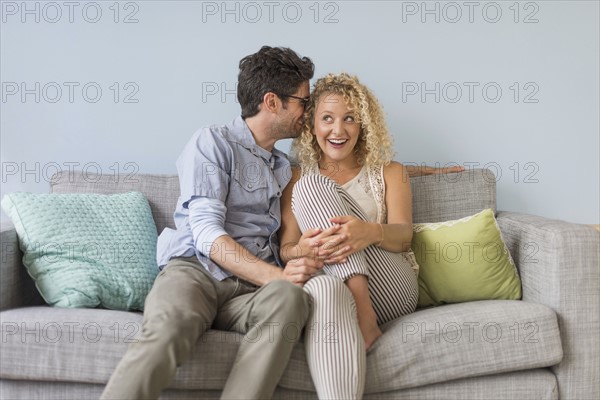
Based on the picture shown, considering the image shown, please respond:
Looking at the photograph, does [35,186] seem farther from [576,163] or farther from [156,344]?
[576,163]

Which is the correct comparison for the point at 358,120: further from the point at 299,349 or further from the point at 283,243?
the point at 299,349

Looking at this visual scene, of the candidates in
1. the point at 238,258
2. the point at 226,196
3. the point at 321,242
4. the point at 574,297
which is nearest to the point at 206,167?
the point at 226,196

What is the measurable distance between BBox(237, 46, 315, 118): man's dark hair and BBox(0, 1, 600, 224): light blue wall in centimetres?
39

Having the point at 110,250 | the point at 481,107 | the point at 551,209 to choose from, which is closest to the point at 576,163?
the point at 551,209

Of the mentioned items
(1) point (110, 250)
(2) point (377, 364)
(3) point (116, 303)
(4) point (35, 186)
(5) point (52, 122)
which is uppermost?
(5) point (52, 122)

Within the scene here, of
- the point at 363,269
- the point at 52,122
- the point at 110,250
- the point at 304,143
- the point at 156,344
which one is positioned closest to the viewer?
the point at 156,344

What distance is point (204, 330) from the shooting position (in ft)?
5.72

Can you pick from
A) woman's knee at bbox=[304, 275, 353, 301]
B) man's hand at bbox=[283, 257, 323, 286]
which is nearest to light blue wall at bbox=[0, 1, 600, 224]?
man's hand at bbox=[283, 257, 323, 286]

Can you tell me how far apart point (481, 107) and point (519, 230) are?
651 mm

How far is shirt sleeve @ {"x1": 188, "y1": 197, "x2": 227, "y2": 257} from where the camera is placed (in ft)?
6.21

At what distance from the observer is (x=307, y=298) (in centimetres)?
173

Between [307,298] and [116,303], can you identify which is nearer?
[307,298]

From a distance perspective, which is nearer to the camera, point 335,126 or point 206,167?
point 206,167

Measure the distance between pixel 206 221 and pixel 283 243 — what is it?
1.01 feet
